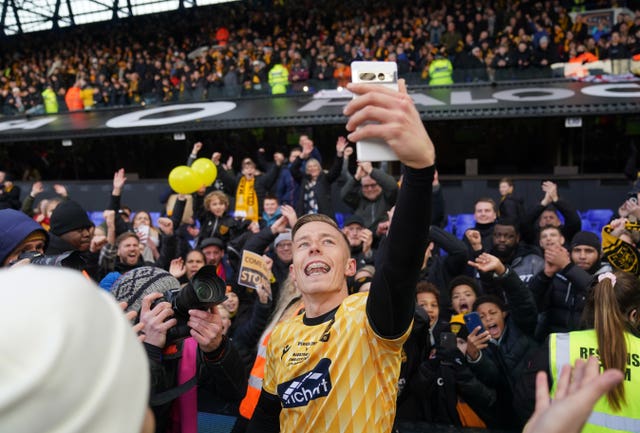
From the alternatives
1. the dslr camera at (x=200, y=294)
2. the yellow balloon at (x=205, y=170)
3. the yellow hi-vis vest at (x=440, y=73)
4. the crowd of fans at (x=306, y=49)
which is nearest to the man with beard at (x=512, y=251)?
the dslr camera at (x=200, y=294)

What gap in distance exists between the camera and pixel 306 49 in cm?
1533

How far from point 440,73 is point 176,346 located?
402 inches

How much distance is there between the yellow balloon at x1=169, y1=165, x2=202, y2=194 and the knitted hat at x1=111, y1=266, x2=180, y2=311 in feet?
14.9

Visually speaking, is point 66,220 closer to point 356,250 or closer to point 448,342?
point 448,342

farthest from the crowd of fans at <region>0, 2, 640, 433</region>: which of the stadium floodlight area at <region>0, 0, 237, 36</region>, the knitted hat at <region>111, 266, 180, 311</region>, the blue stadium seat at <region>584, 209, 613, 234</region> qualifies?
the stadium floodlight area at <region>0, 0, 237, 36</region>

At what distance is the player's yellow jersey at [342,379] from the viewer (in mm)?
1618

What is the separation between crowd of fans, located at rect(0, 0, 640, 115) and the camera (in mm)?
11406

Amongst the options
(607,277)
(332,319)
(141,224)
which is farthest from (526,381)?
(141,224)

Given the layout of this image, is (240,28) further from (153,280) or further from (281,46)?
(153,280)

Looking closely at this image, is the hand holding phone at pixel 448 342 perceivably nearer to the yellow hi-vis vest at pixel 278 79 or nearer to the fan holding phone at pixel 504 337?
the fan holding phone at pixel 504 337

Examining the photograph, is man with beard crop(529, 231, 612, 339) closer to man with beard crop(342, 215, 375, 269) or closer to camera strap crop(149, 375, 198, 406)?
man with beard crop(342, 215, 375, 269)

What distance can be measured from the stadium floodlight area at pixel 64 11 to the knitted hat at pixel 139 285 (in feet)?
80.5

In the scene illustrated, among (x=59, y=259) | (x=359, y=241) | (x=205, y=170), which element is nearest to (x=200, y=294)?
(x=59, y=259)

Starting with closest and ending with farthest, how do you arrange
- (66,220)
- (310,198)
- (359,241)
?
(66,220)
(359,241)
(310,198)
